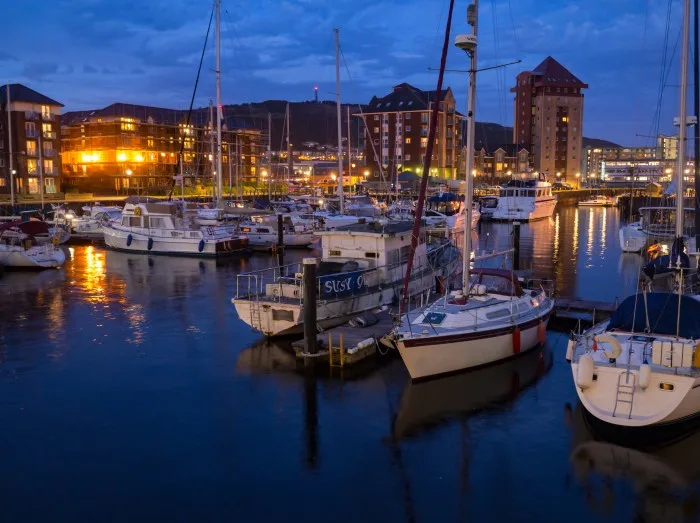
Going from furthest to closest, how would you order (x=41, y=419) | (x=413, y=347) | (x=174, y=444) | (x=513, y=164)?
(x=513, y=164), (x=413, y=347), (x=41, y=419), (x=174, y=444)

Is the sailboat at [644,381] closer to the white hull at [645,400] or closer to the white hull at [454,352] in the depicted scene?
the white hull at [645,400]

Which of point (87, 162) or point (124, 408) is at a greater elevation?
point (87, 162)

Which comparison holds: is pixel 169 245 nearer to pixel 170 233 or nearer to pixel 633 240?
pixel 170 233

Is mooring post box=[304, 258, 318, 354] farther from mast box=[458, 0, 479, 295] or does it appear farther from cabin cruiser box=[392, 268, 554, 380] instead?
mast box=[458, 0, 479, 295]

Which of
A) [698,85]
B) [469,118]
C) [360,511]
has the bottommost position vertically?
[360,511]

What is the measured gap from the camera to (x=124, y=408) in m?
15.7

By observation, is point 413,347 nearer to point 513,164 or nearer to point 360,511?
point 360,511

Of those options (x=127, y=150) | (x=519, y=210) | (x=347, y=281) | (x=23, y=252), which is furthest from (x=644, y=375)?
(x=127, y=150)

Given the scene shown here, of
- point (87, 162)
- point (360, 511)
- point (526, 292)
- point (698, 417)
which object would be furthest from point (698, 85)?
point (87, 162)

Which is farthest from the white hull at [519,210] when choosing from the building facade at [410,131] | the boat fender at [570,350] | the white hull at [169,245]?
the boat fender at [570,350]

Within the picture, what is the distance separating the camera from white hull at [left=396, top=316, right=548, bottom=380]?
16734mm

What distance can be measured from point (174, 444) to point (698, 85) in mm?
25451

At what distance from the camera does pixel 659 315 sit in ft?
51.2

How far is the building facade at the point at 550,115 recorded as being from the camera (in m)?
154
